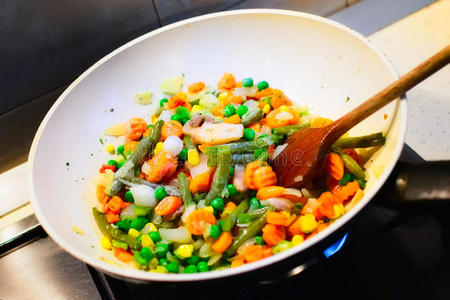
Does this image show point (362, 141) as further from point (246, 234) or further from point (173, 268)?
point (173, 268)

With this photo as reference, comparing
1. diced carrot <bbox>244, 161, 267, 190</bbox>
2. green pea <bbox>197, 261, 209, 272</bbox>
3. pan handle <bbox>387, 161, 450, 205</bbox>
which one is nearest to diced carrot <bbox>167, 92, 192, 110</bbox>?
diced carrot <bbox>244, 161, 267, 190</bbox>

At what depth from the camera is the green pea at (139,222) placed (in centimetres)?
116

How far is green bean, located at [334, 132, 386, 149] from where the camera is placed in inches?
41.6

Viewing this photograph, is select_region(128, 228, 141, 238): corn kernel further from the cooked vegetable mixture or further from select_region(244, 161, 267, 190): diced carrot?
select_region(244, 161, 267, 190): diced carrot

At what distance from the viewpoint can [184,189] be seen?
3.93 ft

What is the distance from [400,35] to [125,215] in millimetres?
1418

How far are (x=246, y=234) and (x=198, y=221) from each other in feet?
0.44

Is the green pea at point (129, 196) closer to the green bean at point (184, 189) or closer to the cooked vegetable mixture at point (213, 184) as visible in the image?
the cooked vegetable mixture at point (213, 184)

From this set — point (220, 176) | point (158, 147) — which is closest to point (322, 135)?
point (220, 176)

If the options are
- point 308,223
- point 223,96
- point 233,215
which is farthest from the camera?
point 223,96

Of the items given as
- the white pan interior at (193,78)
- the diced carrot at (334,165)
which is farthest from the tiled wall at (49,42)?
the diced carrot at (334,165)

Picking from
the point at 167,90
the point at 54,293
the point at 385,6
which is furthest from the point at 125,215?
the point at 385,6

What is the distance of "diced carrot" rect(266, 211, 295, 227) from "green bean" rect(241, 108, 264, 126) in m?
0.39

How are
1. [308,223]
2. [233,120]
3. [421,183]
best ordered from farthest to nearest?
1. [233,120]
2. [308,223]
3. [421,183]
